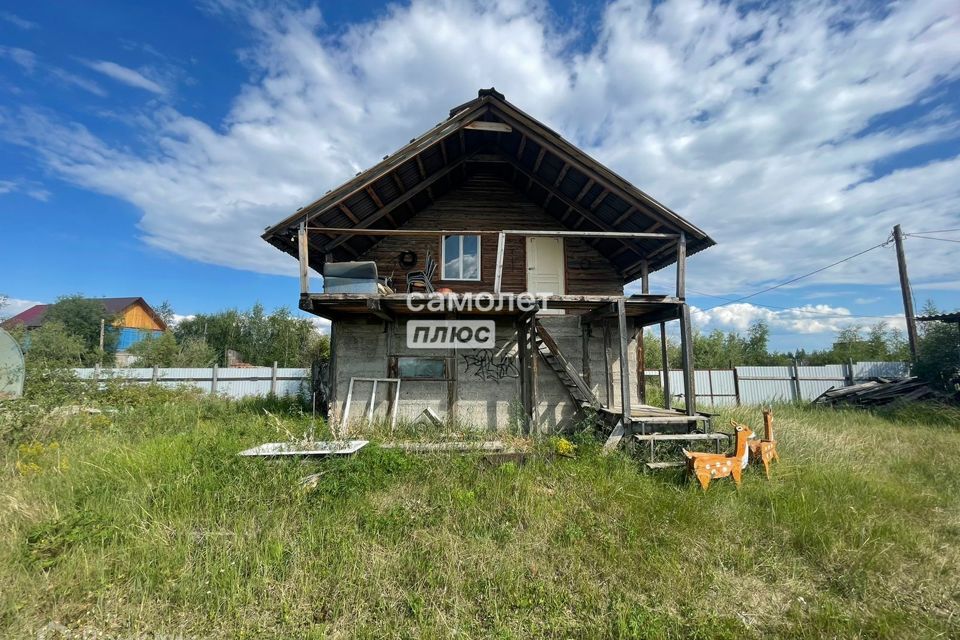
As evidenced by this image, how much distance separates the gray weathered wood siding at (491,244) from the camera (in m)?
9.77

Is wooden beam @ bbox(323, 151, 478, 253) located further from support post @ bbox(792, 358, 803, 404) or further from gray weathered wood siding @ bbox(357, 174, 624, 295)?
support post @ bbox(792, 358, 803, 404)

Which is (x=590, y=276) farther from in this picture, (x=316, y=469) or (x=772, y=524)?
(x=316, y=469)

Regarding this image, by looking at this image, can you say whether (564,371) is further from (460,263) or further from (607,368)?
(460,263)

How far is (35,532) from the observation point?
4.03 meters

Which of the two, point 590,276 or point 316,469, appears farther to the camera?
point 590,276

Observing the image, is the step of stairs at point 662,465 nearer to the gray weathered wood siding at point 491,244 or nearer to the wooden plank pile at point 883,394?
the gray weathered wood siding at point 491,244

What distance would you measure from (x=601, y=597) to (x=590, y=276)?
7550mm

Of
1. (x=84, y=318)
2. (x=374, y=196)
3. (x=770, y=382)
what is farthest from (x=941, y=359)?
(x=84, y=318)

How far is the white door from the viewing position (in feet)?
32.4

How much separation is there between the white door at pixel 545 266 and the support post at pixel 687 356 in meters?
2.93

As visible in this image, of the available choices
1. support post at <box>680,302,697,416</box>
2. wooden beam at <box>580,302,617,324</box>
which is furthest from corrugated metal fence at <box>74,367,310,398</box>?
support post at <box>680,302,697,416</box>

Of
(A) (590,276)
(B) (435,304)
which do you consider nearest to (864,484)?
(A) (590,276)

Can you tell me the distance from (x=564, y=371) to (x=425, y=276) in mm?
3819

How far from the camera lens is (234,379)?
17625 mm
